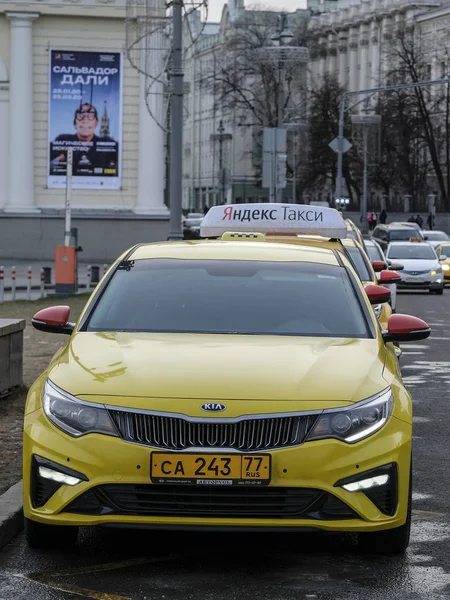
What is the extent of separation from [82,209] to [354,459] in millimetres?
38148

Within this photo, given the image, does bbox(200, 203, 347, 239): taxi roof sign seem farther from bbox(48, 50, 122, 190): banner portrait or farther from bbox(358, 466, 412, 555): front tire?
bbox(48, 50, 122, 190): banner portrait

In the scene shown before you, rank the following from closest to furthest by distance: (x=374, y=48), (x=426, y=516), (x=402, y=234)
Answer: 1. (x=426, y=516)
2. (x=402, y=234)
3. (x=374, y=48)

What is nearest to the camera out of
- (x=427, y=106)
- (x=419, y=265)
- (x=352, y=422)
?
(x=352, y=422)

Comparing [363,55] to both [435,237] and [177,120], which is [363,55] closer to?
[435,237]

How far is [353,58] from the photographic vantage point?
5271 inches

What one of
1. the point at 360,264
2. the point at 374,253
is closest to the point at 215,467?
the point at 360,264

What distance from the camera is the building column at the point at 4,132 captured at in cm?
4516

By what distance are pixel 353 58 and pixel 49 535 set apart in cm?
12966

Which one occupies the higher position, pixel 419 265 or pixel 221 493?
pixel 221 493

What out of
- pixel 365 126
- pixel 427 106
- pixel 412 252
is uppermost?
pixel 427 106

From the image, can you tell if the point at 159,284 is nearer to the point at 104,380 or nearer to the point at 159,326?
the point at 159,326

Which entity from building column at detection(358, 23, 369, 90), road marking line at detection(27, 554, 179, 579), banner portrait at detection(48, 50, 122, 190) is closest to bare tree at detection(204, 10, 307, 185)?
building column at detection(358, 23, 369, 90)

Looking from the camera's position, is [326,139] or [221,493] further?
[326,139]

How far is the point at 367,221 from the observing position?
9481 centimetres
